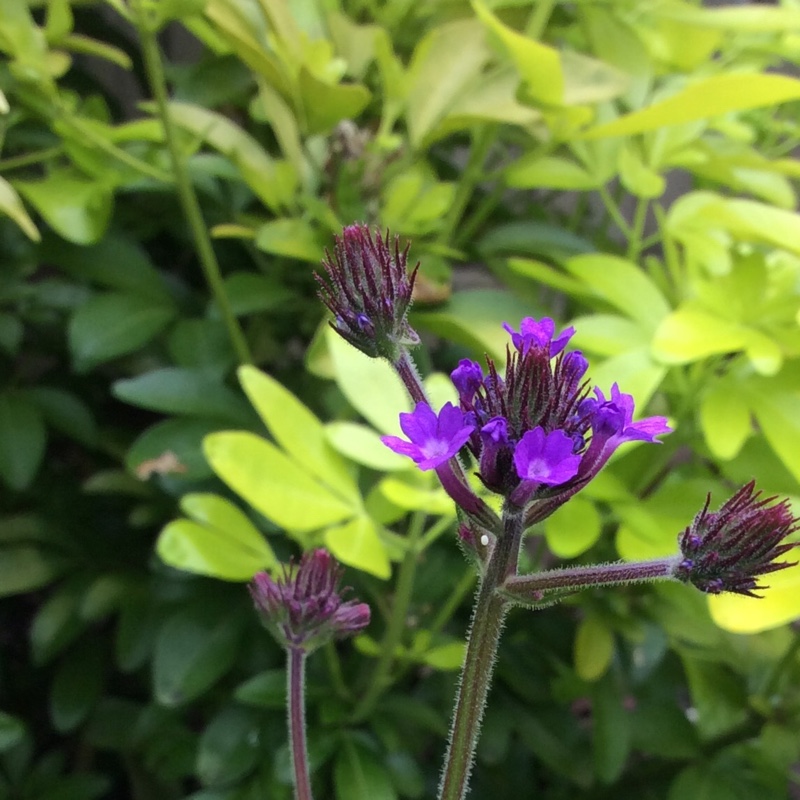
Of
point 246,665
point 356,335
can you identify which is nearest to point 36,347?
point 246,665

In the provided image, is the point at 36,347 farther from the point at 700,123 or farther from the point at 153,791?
the point at 700,123

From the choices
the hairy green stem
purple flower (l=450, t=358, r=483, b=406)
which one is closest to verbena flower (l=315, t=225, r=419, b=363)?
purple flower (l=450, t=358, r=483, b=406)

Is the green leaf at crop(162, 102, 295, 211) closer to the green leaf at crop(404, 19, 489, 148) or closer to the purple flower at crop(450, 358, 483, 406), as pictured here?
the green leaf at crop(404, 19, 489, 148)

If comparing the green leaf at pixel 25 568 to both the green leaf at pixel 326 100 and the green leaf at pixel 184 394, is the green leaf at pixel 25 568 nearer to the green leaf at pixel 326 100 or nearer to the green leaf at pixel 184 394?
the green leaf at pixel 184 394

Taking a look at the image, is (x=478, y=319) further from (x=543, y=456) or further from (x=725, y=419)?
(x=543, y=456)

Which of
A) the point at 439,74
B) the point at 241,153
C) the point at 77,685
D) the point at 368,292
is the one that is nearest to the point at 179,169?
the point at 241,153

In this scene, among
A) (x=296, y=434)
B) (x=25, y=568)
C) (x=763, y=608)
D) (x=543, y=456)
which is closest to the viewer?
(x=543, y=456)

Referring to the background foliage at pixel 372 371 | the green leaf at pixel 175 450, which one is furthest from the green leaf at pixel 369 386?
the green leaf at pixel 175 450
